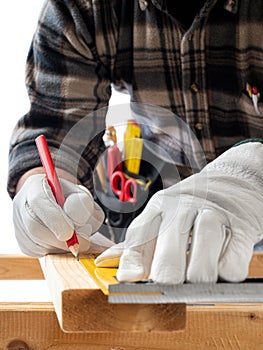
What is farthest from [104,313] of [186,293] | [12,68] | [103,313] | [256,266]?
[12,68]

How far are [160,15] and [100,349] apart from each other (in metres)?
0.79

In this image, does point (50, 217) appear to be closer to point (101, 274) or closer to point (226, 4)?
point (101, 274)

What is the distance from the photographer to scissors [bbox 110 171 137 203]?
135 centimetres

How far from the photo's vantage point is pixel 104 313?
32.4 inches

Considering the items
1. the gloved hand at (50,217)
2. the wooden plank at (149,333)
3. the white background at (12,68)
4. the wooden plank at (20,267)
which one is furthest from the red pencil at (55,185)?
the white background at (12,68)

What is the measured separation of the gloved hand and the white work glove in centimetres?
12

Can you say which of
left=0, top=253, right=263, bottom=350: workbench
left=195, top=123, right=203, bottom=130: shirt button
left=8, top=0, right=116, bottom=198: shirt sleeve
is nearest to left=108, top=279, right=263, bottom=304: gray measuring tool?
left=0, top=253, right=263, bottom=350: workbench

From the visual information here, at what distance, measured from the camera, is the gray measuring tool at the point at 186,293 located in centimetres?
78

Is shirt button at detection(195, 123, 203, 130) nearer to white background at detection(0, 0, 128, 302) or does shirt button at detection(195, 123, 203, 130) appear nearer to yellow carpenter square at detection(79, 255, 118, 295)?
yellow carpenter square at detection(79, 255, 118, 295)

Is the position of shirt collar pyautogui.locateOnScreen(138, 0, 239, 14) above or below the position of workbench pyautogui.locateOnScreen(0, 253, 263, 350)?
above

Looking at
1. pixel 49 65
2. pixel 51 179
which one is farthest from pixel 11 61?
pixel 51 179

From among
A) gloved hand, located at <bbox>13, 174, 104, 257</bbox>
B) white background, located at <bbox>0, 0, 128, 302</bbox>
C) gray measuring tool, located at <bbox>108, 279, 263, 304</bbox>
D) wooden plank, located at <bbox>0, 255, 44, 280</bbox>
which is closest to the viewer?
gray measuring tool, located at <bbox>108, 279, 263, 304</bbox>

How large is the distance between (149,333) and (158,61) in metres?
0.71

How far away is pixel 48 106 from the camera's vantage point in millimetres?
1552
